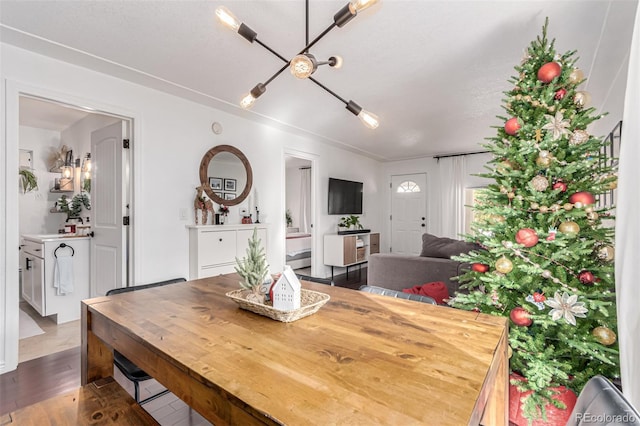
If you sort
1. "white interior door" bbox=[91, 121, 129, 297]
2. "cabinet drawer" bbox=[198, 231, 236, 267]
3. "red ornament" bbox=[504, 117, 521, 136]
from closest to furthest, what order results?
"red ornament" bbox=[504, 117, 521, 136]
"white interior door" bbox=[91, 121, 129, 297]
"cabinet drawer" bbox=[198, 231, 236, 267]

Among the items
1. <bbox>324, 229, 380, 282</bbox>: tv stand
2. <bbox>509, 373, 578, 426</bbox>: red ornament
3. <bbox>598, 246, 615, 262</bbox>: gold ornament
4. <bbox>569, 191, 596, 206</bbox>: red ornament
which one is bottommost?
<bbox>509, 373, 578, 426</bbox>: red ornament

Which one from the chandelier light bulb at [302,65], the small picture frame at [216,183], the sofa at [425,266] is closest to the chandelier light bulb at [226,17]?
the chandelier light bulb at [302,65]

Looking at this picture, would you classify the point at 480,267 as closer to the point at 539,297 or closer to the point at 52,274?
the point at 539,297

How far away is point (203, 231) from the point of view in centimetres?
318

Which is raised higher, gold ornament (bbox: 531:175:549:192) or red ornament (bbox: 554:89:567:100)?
red ornament (bbox: 554:89:567:100)

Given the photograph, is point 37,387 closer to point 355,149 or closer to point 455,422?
point 455,422

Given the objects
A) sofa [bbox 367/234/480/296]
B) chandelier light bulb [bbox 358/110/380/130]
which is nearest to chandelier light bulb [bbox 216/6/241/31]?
chandelier light bulb [bbox 358/110/380/130]

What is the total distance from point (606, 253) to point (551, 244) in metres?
0.27

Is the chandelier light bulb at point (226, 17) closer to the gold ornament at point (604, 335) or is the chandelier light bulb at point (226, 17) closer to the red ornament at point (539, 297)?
the red ornament at point (539, 297)

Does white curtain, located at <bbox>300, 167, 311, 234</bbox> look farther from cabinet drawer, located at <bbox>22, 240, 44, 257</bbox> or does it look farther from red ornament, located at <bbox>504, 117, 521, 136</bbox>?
red ornament, located at <bbox>504, 117, 521, 136</bbox>

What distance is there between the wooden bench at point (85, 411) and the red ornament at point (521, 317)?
1.66 metres

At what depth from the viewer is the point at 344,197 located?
566cm

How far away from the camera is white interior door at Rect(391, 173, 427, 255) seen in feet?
21.7

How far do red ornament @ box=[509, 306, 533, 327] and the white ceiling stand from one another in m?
1.76
